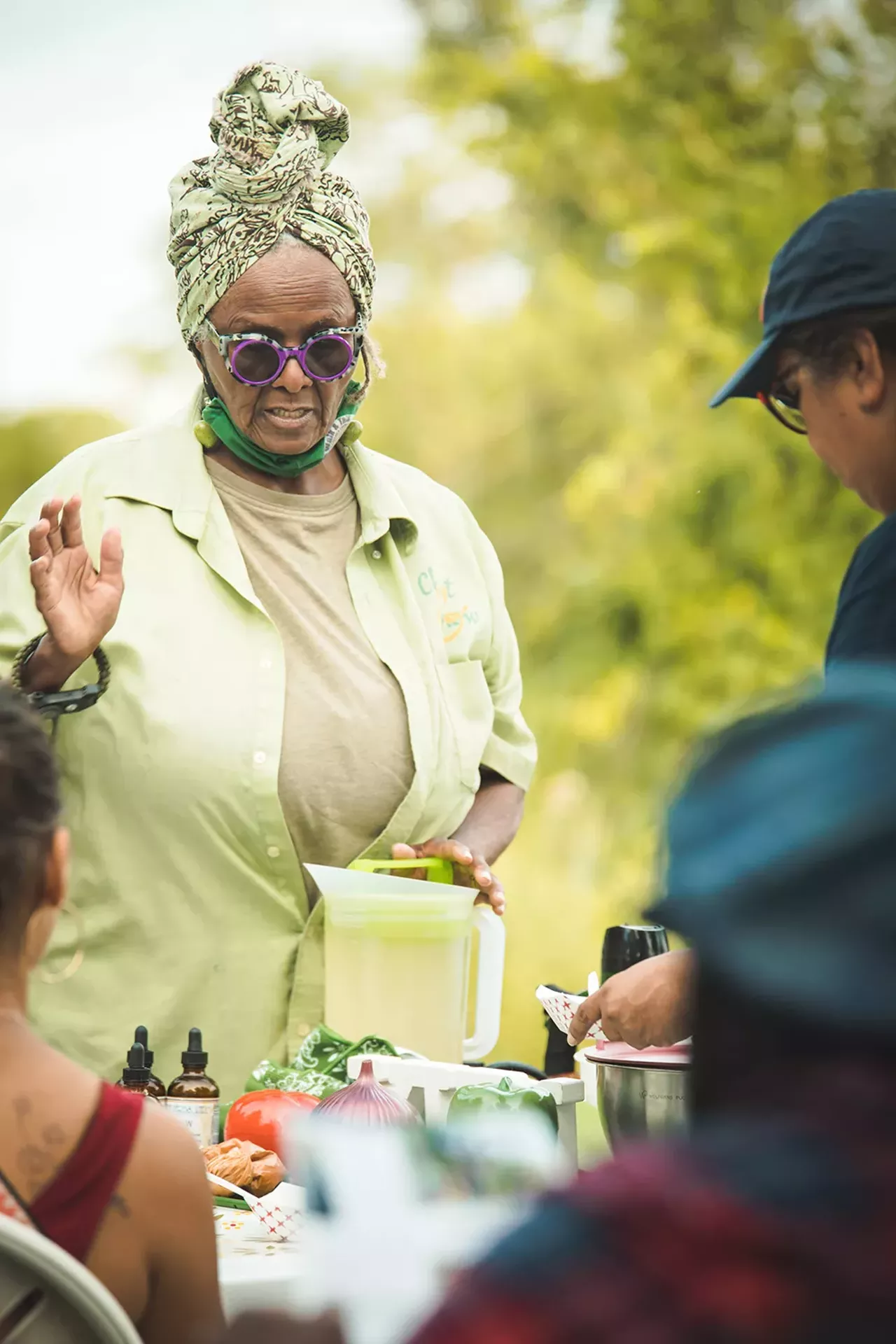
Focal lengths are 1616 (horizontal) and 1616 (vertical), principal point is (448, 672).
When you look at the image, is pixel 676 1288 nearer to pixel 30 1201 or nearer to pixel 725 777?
pixel 725 777

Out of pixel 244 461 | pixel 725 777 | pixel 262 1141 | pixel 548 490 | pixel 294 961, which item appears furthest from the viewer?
pixel 548 490

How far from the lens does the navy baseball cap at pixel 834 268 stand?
1.92 meters

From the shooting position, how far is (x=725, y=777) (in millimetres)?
700

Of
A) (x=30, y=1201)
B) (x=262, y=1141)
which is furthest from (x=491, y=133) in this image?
(x=30, y=1201)

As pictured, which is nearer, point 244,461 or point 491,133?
point 244,461

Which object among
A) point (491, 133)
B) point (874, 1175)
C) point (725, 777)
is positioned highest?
point (491, 133)

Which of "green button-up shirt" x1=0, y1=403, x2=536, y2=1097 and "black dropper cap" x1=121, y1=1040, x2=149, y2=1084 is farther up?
"green button-up shirt" x1=0, y1=403, x2=536, y2=1097

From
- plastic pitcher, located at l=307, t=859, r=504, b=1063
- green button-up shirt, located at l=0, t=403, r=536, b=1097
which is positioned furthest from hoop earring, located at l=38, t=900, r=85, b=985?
plastic pitcher, located at l=307, t=859, r=504, b=1063

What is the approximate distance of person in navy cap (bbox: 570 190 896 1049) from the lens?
1854 millimetres

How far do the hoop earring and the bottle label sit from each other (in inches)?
27.2

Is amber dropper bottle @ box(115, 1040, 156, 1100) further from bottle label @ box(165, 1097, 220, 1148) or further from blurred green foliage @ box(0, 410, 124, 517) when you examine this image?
blurred green foliage @ box(0, 410, 124, 517)

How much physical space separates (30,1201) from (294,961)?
142 centimetres

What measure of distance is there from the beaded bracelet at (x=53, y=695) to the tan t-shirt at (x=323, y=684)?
0.35m

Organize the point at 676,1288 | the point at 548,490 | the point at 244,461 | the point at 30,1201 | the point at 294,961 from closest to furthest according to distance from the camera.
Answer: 1. the point at 676,1288
2. the point at 30,1201
3. the point at 294,961
4. the point at 244,461
5. the point at 548,490
